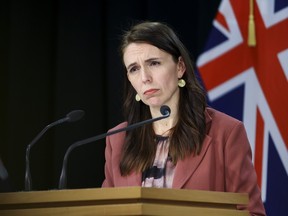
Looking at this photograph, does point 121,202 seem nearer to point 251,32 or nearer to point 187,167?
point 187,167

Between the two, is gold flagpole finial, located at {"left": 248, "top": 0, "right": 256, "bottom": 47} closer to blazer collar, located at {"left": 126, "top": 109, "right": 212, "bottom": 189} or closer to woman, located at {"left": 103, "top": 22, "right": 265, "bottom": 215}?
woman, located at {"left": 103, "top": 22, "right": 265, "bottom": 215}

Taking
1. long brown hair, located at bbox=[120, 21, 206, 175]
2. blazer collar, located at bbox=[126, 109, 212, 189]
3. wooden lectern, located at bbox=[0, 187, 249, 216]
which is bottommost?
wooden lectern, located at bbox=[0, 187, 249, 216]

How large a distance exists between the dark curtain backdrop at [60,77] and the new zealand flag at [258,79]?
430 millimetres

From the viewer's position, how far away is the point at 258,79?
134 inches

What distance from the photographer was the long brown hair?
2871 mm

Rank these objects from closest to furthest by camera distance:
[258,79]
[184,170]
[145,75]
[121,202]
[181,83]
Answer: [121,202], [184,170], [145,75], [181,83], [258,79]

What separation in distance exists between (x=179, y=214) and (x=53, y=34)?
7.05 ft

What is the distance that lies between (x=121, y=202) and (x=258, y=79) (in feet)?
5.19

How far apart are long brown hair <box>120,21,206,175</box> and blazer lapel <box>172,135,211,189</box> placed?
21 millimetres

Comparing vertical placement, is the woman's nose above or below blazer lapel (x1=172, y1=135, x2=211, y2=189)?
above

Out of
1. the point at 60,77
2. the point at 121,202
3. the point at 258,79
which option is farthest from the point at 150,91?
the point at 60,77

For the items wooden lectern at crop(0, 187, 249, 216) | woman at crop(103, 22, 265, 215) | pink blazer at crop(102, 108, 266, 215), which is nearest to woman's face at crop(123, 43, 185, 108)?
woman at crop(103, 22, 265, 215)

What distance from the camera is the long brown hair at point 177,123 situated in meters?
2.87

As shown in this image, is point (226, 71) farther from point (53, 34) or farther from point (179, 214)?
point (179, 214)
